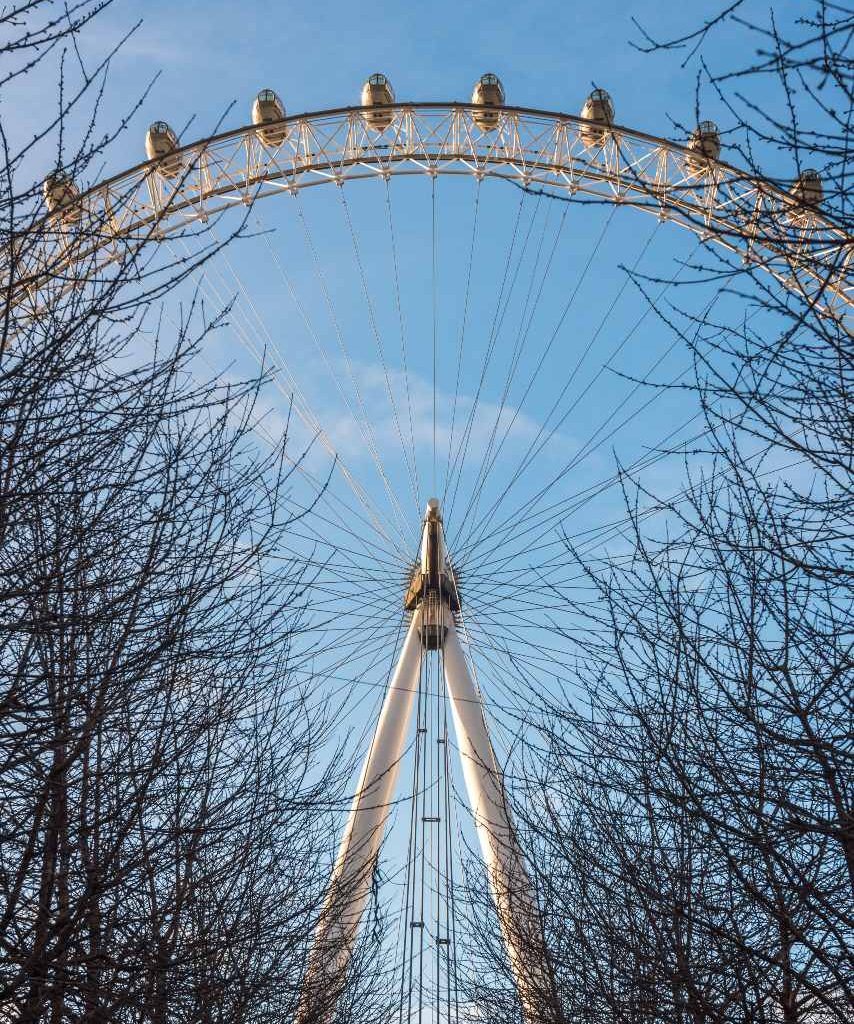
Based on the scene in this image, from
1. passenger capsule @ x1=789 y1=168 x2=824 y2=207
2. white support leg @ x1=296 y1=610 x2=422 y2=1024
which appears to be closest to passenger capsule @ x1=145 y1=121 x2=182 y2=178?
white support leg @ x1=296 y1=610 x2=422 y2=1024

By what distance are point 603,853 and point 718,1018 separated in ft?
11.0

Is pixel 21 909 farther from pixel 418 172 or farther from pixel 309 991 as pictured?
pixel 418 172

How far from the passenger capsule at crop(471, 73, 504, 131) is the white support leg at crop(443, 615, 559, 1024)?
8446 mm

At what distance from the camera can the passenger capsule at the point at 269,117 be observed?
20984mm

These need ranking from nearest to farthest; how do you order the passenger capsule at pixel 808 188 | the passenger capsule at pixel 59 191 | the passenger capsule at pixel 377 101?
the passenger capsule at pixel 808 188
the passenger capsule at pixel 59 191
the passenger capsule at pixel 377 101

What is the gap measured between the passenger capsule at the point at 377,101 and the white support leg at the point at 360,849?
8.22m

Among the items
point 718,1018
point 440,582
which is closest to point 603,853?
point 718,1018

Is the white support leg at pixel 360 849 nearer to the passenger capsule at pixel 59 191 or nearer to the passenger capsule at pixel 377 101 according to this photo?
the passenger capsule at pixel 59 191

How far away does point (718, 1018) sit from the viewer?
727cm

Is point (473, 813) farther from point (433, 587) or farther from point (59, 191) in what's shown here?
point (59, 191)

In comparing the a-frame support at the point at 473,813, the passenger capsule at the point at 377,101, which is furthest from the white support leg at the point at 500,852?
the passenger capsule at the point at 377,101

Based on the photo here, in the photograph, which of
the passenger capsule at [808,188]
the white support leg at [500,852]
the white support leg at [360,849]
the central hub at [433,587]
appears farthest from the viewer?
the central hub at [433,587]

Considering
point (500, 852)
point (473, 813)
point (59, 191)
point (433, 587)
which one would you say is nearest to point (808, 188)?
point (59, 191)

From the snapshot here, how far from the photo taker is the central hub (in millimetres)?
19281
